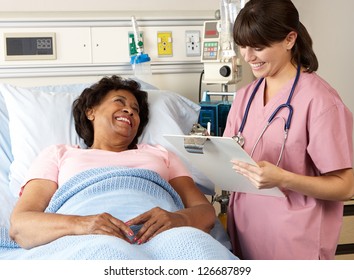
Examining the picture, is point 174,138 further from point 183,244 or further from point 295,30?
point 295,30

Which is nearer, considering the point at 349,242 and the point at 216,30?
the point at 216,30

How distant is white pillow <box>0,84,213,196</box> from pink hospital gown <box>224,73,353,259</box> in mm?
442

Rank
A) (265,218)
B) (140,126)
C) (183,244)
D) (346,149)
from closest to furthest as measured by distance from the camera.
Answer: (183,244) < (346,149) < (265,218) < (140,126)

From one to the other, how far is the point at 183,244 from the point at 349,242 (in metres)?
1.60

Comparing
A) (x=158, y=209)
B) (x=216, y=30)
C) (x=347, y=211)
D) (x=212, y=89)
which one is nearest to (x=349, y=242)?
(x=347, y=211)

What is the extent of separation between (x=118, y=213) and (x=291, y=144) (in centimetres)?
57

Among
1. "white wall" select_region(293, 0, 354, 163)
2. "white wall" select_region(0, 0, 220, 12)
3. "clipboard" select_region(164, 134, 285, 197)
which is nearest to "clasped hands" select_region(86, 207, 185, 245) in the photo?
"clipboard" select_region(164, 134, 285, 197)

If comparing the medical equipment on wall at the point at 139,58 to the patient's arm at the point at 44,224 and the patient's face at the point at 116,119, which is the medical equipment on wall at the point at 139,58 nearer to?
the patient's face at the point at 116,119

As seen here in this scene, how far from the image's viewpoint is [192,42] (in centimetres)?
267

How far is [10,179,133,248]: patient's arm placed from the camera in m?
1.54

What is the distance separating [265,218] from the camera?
1734 mm

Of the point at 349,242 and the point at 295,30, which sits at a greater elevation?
the point at 295,30

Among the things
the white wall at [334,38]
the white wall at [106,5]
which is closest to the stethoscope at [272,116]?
the white wall at [106,5]

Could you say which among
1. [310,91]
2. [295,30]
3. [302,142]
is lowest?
[302,142]
